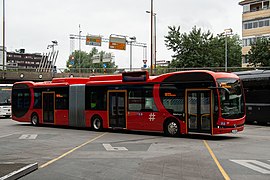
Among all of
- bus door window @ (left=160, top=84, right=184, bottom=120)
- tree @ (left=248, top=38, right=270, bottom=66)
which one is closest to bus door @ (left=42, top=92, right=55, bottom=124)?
bus door window @ (left=160, top=84, right=184, bottom=120)

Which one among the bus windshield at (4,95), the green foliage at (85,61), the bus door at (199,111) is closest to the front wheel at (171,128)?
the bus door at (199,111)

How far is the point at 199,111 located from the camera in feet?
60.2

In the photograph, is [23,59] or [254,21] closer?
[254,21]

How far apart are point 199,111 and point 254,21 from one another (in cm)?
5481

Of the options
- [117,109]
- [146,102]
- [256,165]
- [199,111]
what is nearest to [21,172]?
[256,165]

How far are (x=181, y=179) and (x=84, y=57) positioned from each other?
443ft

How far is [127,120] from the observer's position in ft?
71.2

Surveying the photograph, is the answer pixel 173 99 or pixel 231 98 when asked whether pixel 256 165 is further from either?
pixel 173 99

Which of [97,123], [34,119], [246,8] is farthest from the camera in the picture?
[246,8]

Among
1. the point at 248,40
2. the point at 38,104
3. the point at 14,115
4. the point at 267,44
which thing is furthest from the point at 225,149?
the point at 248,40

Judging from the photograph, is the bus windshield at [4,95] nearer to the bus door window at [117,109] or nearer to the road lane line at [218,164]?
the bus door window at [117,109]

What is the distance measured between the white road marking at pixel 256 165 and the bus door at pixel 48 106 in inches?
672

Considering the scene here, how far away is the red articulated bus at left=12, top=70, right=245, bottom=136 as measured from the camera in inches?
713

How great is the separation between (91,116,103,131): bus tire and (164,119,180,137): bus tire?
4802 mm
